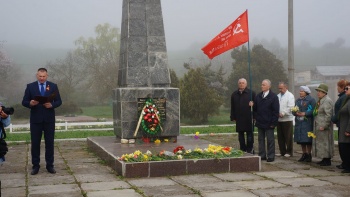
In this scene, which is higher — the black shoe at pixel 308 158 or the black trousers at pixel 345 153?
the black trousers at pixel 345 153

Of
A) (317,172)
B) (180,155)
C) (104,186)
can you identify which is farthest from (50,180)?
(317,172)

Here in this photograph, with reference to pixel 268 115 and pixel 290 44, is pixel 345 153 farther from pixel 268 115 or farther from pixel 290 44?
pixel 290 44

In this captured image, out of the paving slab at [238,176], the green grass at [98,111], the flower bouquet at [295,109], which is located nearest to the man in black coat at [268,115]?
the flower bouquet at [295,109]

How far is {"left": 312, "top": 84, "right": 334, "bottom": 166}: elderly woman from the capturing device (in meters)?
8.34

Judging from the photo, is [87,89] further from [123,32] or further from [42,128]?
[42,128]

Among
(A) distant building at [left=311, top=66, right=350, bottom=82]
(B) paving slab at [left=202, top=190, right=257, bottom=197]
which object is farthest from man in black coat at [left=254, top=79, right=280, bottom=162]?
(A) distant building at [left=311, top=66, right=350, bottom=82]

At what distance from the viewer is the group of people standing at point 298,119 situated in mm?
7816

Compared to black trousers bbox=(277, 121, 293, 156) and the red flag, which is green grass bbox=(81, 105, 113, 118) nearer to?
the red flag

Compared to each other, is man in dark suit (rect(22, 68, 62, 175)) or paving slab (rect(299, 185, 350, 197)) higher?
man in dark suit (rect(22, 68, 62, 175))

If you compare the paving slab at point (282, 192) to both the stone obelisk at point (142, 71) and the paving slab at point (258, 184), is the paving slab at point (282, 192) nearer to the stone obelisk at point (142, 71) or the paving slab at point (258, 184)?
the paving slab at point (258, 184)

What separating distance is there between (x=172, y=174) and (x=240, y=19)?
13.7 feet

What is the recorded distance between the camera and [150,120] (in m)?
9.96

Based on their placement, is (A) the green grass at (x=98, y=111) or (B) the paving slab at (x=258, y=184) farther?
(A) the green grass at (x=98, y=111)

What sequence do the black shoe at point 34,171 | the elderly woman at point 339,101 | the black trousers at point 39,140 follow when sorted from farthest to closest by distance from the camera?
1. the elderly woman at point 339,101
2. the black trousers at point 39,140
3. the black shoe at point 34,171
